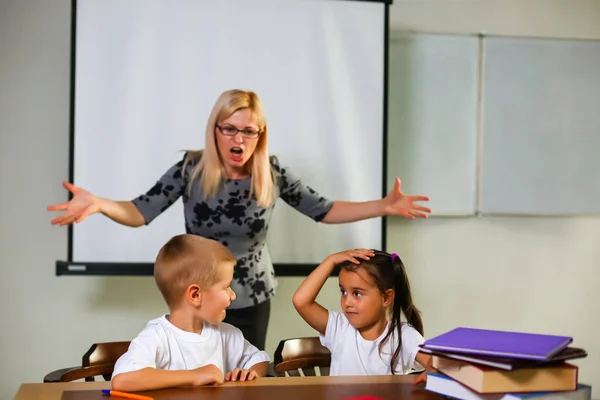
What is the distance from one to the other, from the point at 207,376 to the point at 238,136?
120cm

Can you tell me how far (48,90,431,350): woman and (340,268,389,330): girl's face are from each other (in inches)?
24.0

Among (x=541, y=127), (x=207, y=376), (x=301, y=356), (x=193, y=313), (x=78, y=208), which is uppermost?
(x=541, y=127)

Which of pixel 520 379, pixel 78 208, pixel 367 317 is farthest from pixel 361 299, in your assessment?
pixel 78 208

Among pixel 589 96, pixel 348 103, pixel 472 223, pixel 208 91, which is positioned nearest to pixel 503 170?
pixel 472 223

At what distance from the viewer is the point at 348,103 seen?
3555 mm

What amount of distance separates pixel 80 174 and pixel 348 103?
4.35 feet

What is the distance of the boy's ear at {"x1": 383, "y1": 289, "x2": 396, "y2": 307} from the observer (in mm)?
2100

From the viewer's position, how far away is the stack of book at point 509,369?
1371mm

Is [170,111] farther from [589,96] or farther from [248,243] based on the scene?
[589,96]

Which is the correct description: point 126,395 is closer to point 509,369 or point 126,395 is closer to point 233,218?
point 509,369

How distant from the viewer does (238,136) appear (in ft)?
8.65

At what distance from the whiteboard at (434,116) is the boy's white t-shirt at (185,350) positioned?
202 centimetres

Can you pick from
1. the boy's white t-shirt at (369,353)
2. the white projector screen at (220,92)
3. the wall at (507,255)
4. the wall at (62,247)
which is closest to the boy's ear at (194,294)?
the boy's white t-shirt at (369,353)

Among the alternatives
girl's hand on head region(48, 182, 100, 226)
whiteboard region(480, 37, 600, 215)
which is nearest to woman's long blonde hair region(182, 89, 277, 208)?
girl's hand on head region(48, 182, 100, 226)
